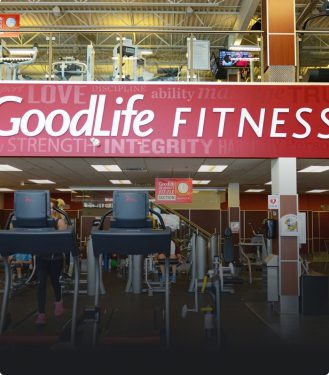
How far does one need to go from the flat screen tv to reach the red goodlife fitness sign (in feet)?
6.34

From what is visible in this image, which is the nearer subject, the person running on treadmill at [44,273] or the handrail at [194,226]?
the person running on treadmill at [44,273]

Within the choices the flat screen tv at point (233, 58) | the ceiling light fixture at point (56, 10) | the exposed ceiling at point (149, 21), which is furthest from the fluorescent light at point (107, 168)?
the ceiling light fixture at point (56, 10)

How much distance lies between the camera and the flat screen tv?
9.06 meters

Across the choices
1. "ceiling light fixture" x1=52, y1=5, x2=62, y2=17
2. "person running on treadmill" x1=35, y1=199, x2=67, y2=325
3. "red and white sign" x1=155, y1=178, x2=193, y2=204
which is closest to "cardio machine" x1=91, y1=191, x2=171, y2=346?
"person running on treadmill" x1=35, y1=199, x2=67, y2=325

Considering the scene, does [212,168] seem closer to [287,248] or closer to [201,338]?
[287,248]

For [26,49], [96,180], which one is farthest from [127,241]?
[96,180]

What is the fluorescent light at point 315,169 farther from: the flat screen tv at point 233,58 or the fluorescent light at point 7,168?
the fluorescent light at point 7,168

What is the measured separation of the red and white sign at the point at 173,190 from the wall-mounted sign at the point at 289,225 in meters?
3.98

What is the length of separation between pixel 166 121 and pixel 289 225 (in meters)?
2.61

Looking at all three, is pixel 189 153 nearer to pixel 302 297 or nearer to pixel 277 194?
pixel 277 194

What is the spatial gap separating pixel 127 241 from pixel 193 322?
2.03 meters

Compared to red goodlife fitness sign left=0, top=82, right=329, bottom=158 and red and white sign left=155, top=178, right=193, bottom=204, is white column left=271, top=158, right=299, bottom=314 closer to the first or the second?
red goodlife fitness sign left=0, top=82, right=329, bottom=158

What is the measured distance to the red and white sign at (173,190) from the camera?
10.9 metres

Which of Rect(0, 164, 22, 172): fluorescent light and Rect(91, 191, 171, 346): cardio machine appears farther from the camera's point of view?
Rect(0, 164, 22, 172): fluorescent light
